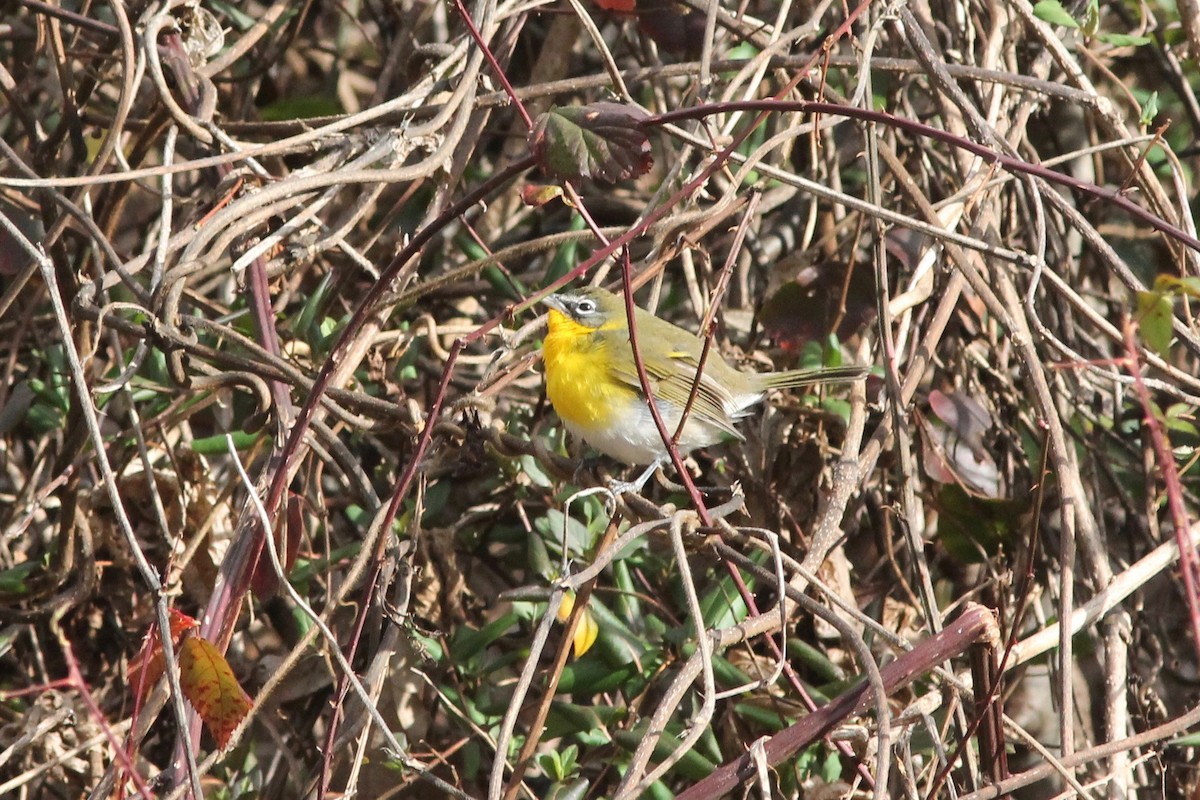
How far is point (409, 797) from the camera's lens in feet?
12.5

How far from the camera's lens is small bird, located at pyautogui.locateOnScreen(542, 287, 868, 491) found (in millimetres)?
3625

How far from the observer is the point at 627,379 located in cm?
380

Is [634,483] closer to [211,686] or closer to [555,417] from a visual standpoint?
[555,417]

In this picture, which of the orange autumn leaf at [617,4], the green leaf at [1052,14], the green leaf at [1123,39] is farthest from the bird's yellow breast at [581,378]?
the green leaf at [1123,39]

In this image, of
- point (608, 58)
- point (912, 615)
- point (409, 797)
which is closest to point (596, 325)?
point (608, 58)

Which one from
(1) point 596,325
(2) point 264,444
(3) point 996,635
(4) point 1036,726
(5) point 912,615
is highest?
(3) point 996,635

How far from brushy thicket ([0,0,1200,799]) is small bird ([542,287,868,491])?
114 mm

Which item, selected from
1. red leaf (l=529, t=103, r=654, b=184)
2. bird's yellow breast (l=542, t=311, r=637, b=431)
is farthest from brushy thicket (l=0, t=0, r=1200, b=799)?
red leaf (l=529, t=103, r=654, b=184)

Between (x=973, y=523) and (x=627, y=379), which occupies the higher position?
(x=627, y=379)

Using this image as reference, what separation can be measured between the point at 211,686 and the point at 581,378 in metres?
1.54

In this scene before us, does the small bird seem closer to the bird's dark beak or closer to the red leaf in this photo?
the bird's dark beak

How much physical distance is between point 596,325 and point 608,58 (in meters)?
0.89

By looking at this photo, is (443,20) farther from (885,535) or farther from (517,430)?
(885,535)

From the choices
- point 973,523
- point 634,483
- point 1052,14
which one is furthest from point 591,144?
point 973,523
